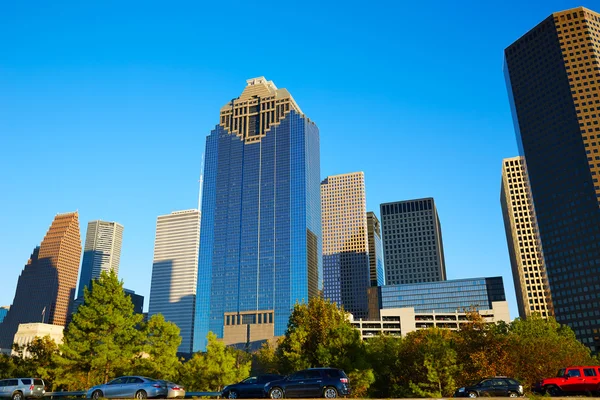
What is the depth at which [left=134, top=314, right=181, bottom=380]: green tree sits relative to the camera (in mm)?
51406

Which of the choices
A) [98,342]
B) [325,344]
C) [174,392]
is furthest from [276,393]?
[98,342]

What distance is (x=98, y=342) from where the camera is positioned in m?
49.9

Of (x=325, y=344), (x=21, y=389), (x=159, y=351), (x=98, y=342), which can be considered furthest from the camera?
(x=159, y=351)

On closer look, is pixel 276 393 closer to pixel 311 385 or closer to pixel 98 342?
pixel 311 385

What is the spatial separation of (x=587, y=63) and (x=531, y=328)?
14277 cm

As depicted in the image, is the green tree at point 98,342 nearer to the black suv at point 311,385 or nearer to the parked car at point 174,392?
the parked car at point 174,392

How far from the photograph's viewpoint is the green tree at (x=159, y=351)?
2024 inches

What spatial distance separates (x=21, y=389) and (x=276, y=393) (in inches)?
837

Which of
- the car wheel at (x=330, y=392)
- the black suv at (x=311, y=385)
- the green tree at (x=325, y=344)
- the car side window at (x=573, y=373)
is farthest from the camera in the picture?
the green tree at (x=325, y=344)

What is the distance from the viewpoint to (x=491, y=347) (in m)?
49.8

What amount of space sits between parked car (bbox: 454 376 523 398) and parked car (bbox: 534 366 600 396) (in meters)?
3.29

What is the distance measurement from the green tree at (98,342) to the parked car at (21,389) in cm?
1027

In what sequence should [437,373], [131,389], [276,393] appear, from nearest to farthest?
1. [276,393]
2. [131,389]
3. [437,373]

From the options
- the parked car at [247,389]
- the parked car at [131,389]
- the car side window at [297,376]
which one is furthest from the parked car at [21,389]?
the car side window at [297,376]
